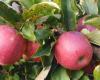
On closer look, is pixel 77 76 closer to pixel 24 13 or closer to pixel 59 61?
pixel 59 61

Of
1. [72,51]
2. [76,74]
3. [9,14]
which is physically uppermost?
[9,14]

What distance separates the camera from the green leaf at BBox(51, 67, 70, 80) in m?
1.15

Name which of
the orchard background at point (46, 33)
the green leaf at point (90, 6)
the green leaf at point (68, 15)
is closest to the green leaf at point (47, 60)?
the orchard background at point (46, 33)

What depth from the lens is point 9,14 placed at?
114cm

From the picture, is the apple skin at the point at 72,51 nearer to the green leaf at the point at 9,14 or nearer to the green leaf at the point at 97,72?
the green leaf at the point at 97,72

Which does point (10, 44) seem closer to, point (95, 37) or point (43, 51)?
point (43, 51)

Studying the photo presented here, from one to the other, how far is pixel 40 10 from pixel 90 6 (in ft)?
1.07

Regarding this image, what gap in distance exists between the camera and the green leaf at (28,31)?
42.5 inches

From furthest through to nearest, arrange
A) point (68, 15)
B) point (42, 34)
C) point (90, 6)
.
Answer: point (90, 6)
point (68, 15)
point (42, 34)

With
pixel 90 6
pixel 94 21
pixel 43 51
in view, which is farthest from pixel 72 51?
pixel 90 6

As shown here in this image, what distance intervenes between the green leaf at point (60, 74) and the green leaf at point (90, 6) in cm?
34

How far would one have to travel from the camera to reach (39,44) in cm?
114

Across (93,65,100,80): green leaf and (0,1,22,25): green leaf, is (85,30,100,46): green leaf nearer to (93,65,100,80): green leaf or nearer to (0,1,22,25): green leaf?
(93,65,100,80): green leaf

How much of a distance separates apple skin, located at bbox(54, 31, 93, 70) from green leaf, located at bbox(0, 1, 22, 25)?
0.17m
